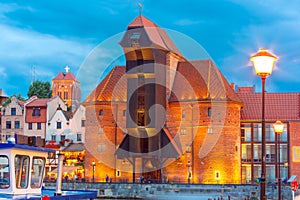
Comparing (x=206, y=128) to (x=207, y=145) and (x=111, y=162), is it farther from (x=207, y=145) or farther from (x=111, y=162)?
(x=111, y=162)

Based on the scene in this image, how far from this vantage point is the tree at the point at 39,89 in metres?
109

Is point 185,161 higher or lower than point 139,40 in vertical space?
lower

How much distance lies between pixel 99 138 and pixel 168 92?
28.2 ft

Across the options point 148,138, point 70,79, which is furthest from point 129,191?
point 70,79

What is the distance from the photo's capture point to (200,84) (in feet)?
193

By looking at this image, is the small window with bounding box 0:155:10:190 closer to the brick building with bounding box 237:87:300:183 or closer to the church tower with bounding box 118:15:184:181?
the church tower with bounding box 118:15:184:181

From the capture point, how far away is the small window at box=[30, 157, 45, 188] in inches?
691

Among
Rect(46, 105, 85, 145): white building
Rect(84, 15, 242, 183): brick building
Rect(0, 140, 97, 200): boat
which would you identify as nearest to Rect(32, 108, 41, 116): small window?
Rect(46, 105, 85, 145): white building

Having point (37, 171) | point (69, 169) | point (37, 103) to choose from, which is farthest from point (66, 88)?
point (37, 171)

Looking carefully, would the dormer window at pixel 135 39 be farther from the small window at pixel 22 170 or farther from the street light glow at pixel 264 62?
the street light glow at pixel 264 62

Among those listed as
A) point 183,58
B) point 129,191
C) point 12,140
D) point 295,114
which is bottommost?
point 129,191

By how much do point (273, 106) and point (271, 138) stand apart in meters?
4.30

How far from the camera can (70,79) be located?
135m

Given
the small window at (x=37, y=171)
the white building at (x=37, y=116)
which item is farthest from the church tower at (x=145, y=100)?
the small window at (x=37, y=171)
